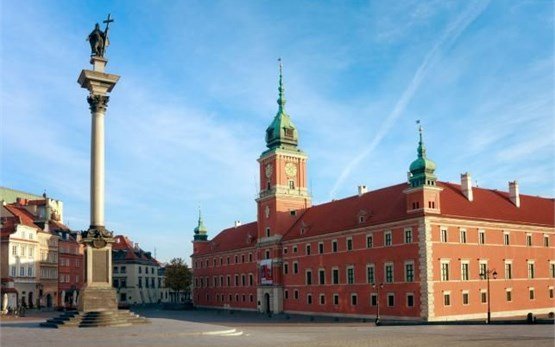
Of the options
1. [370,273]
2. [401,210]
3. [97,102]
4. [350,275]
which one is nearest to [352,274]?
[350,275]

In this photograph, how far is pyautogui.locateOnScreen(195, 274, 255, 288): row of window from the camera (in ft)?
291

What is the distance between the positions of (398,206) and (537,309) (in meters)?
18.0

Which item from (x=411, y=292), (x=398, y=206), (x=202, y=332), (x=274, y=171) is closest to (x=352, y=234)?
(x=398, y=206)

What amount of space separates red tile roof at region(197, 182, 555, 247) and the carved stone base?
2989cm

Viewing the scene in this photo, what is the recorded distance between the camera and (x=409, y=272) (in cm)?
5728

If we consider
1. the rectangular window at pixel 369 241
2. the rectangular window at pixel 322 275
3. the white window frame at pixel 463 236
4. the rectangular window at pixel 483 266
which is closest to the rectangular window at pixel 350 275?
the rectangular window at pixel 369 241

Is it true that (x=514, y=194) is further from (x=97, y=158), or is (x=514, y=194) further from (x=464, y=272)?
(x=97, y=158)

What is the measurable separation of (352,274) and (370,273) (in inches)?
120

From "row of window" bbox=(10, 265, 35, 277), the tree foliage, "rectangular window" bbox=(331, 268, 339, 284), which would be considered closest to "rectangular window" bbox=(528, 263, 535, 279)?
"rectangular window" bbox=(331, 268, 339, 284)

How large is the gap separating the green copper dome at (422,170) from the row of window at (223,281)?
121 feet

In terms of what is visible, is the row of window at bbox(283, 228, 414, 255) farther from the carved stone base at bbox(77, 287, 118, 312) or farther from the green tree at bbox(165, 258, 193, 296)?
the green tree at bbox(165, 258, 193, 296)

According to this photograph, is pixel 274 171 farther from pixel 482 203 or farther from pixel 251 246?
pixel 482 203

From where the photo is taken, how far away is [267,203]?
3265 inches

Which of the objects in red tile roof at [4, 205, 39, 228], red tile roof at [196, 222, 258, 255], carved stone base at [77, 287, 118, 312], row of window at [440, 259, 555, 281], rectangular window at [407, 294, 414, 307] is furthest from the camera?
red tile roof at [196, 222, 258, 255]
